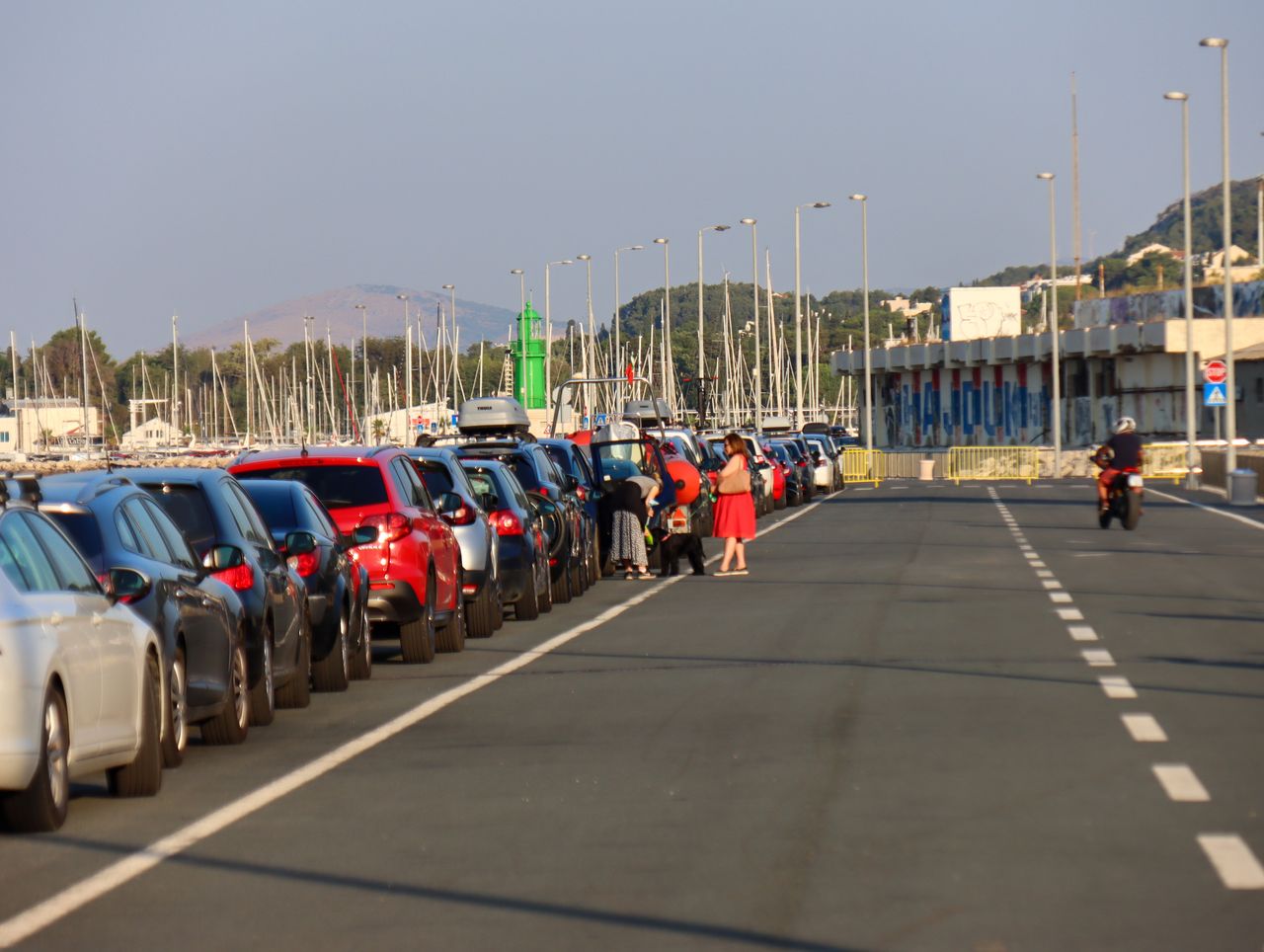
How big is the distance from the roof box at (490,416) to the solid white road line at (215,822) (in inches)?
959

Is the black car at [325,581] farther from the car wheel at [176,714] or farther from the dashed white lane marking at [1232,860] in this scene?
the dashed white lane marking at [1232,860]

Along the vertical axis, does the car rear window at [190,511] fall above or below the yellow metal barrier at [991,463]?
above

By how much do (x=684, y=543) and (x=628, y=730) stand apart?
51.5ft

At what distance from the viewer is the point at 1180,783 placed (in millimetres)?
10258

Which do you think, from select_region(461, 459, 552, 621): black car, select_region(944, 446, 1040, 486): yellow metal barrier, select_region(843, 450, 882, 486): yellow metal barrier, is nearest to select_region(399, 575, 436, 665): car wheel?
select_region(461, 459, 552, 621): black car

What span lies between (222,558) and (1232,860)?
6.04m

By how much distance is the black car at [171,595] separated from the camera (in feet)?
36.6

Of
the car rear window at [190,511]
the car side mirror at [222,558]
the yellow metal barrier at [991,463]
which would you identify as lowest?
the yellow metal barrier at [991,463]

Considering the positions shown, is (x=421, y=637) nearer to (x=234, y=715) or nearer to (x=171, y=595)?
(x=234, y=715)

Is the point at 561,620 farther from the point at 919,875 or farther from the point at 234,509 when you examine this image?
the point at 919,875

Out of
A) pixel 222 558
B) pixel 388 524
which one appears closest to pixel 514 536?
pixel 388 524

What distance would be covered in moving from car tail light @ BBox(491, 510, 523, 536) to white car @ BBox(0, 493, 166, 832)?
33.2 ft

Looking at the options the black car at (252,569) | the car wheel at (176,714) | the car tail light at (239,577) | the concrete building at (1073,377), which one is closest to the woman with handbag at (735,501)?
the black car at (252,569)

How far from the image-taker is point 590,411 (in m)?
92.1
